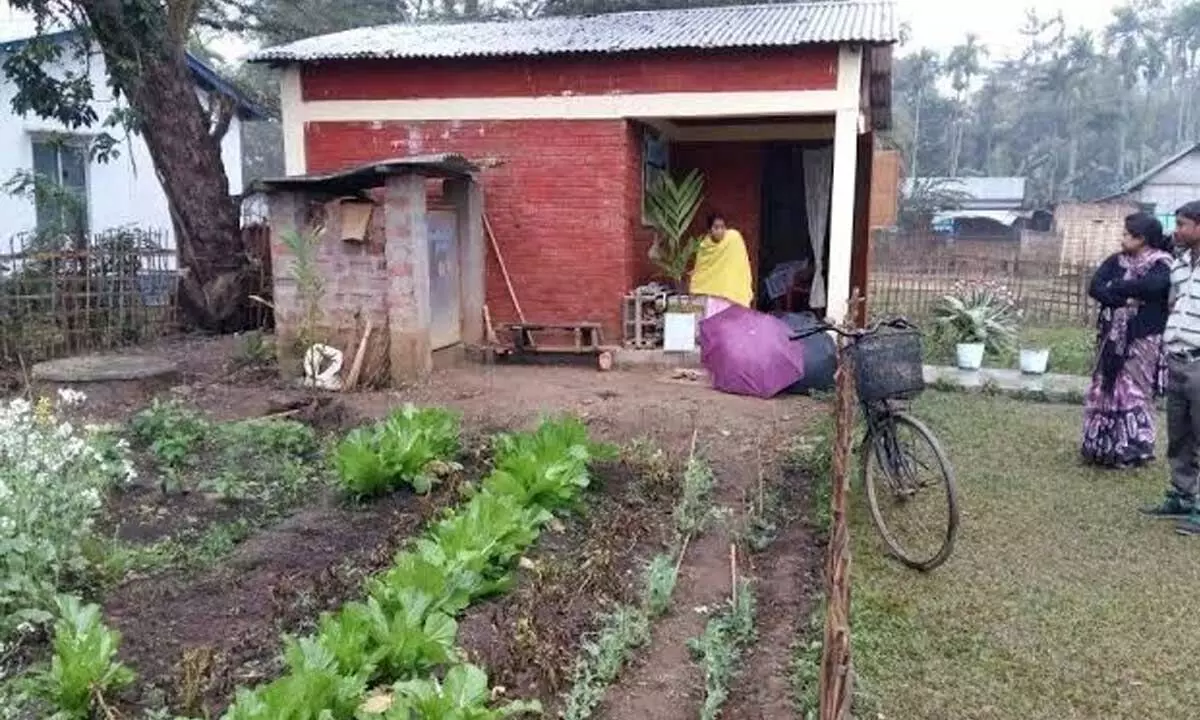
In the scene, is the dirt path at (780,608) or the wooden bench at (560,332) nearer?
the dirt path at (780,608)

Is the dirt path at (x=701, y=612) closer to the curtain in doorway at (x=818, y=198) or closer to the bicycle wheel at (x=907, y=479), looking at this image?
the bicycle wheel at (x=907, y=479)

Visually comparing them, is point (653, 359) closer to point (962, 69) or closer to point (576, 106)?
point (576, 106)

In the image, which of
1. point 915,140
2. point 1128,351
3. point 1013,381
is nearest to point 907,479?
point 1128,351

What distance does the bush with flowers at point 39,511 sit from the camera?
360 cm

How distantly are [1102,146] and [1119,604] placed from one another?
60.7m

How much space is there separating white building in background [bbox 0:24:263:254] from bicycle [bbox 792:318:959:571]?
9.69 meters

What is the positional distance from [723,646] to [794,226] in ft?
34.9

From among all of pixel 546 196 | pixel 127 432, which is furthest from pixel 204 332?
pixel 127 432

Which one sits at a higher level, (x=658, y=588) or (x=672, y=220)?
(x=672, y=220)

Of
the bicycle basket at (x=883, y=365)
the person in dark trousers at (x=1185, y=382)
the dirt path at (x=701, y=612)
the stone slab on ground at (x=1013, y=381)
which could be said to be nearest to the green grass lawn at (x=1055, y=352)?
the stone slab on ground at (x=1013, y=381)

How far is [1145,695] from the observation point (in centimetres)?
362

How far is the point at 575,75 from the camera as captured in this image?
10.1 m

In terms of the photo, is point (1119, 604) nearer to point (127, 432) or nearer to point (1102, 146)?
point (127, 432)

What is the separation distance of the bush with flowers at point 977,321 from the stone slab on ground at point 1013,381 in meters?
0.89
